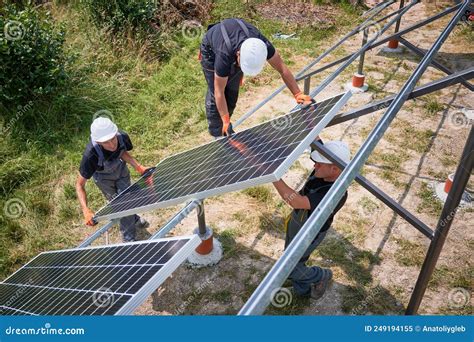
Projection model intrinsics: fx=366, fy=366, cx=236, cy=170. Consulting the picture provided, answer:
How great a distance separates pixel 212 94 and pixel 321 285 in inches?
119

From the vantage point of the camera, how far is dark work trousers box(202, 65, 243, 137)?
521cm

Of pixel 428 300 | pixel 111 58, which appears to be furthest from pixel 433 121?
pixel 111 58

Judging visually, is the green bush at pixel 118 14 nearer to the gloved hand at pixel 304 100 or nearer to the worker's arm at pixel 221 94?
the worker's arm at pixel 221 94

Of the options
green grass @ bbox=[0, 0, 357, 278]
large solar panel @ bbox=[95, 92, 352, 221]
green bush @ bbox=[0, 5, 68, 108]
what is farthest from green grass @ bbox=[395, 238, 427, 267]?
green bush @ bbox=[0, 5, 68, 108]

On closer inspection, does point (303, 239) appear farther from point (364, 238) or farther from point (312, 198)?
point (364, 238)

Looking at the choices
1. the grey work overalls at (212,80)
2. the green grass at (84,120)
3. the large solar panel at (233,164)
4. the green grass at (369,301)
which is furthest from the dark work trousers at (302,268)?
the grey work overalls at (212,80)

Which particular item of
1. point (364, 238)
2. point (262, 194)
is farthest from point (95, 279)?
point (364, 238)

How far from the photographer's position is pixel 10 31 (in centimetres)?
676

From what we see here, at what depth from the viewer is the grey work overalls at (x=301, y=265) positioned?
4.04 meters

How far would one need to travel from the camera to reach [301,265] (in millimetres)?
4359

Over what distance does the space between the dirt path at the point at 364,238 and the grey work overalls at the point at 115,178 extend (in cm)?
74

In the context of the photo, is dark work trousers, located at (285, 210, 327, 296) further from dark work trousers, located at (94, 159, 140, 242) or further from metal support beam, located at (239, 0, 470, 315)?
dark work trousers, located at (94, 159, 140, 242)

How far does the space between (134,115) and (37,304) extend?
5.43 m

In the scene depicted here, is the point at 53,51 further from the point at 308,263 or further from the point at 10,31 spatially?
the point at 308,263
